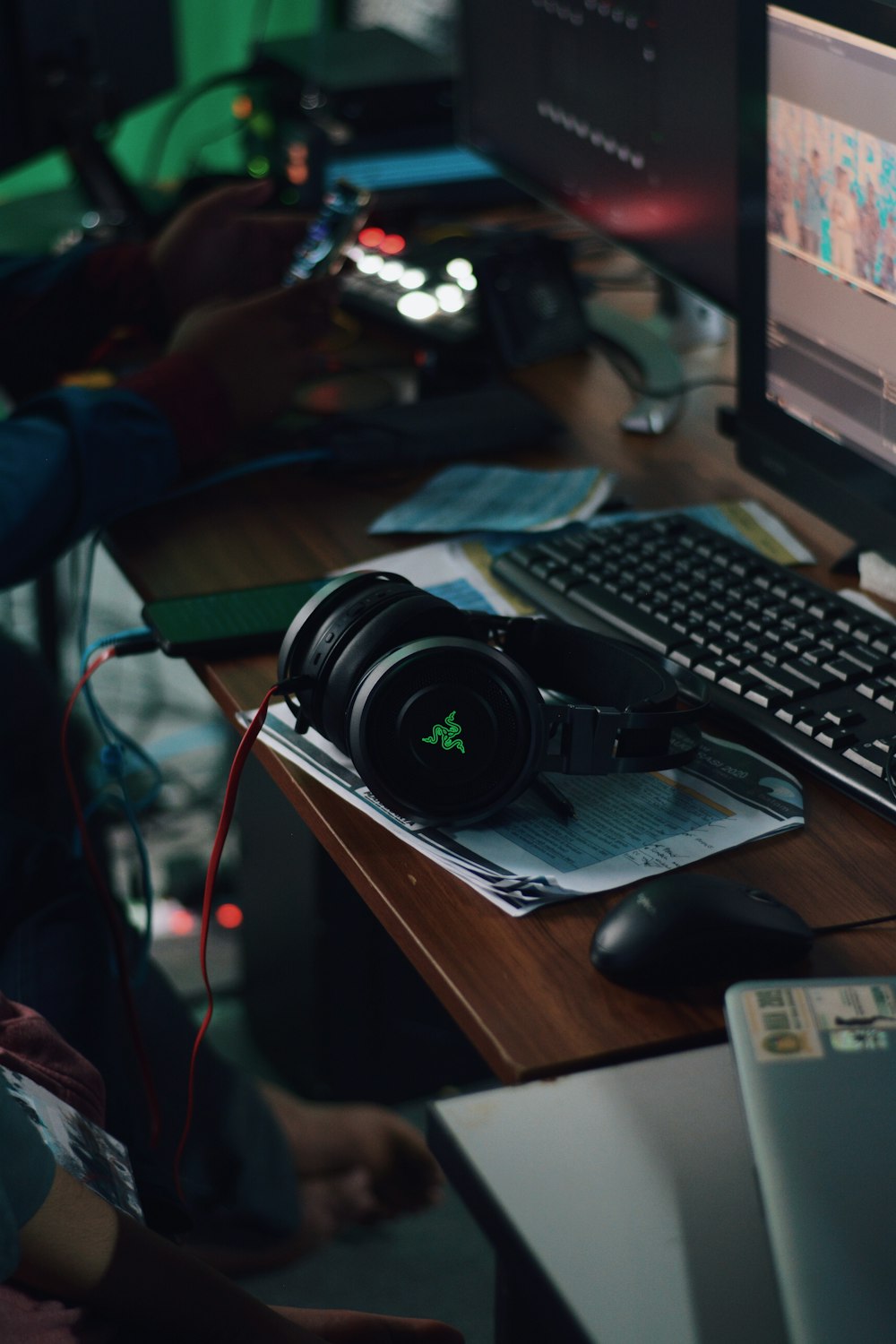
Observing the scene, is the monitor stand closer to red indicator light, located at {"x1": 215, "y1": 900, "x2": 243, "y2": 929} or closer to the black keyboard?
the black keyboard

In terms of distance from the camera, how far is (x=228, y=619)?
1.02 metres

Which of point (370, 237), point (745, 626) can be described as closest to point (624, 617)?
point (745, 626)

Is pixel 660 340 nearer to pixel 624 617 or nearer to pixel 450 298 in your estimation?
pixel 450 298

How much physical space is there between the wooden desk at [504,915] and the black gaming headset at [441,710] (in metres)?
0.05

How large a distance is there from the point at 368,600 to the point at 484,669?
9 cm

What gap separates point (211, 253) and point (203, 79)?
222cm

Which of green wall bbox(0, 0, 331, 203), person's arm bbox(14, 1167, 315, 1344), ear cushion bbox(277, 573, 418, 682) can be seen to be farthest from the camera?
green wall bbox(0, 0, 331, 203)

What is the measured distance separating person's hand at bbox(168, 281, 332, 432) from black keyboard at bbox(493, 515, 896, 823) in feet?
1.16

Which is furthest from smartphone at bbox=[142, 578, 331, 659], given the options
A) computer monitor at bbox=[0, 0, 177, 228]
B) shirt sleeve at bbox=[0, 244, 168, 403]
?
computer monitor at bbox=[0, 0, 177, 228]

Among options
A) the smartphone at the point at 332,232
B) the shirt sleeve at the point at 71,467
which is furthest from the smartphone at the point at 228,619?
the smartphone at the point at 332,232

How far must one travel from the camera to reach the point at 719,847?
77 centimetres

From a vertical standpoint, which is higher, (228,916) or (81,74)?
(81,74)

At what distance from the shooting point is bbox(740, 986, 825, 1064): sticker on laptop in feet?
1.85

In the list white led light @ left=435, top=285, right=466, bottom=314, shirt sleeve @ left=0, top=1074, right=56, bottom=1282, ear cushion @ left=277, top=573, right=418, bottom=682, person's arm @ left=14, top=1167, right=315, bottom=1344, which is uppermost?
ear cushion @ left=277, top=573, right=418, bottom=682
